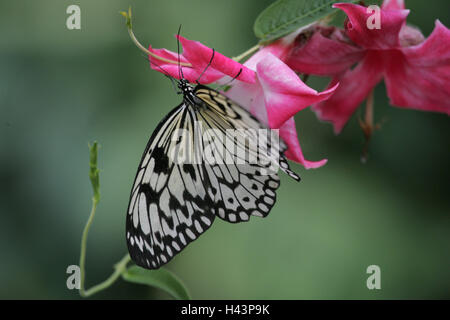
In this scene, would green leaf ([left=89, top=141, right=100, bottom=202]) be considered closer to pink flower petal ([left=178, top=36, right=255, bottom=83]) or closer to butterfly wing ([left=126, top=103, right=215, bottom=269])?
butterfly wing ([left=126, top=103, right=215, bottom=269])

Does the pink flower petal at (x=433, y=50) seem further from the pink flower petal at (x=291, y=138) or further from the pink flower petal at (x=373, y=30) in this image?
the pink flower petal at (x=291, y=138)

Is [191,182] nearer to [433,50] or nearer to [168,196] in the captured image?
[168,196]

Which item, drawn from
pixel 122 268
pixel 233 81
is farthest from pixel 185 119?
pixel 122 268

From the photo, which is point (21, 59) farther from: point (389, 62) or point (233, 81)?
point (389, 62)

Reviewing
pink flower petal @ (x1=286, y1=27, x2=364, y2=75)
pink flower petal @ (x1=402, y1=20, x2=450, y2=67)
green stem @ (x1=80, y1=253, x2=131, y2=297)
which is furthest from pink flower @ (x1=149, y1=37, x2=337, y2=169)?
green stem @ (x1=80, y1=253, x2=131, y2=297)

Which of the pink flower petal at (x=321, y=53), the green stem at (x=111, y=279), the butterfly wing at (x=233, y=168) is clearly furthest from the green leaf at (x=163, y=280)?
the pink flower petal at (x=321, y=53)

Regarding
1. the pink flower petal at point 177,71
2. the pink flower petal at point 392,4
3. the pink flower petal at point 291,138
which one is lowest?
the pink flower petal at point 291,138
